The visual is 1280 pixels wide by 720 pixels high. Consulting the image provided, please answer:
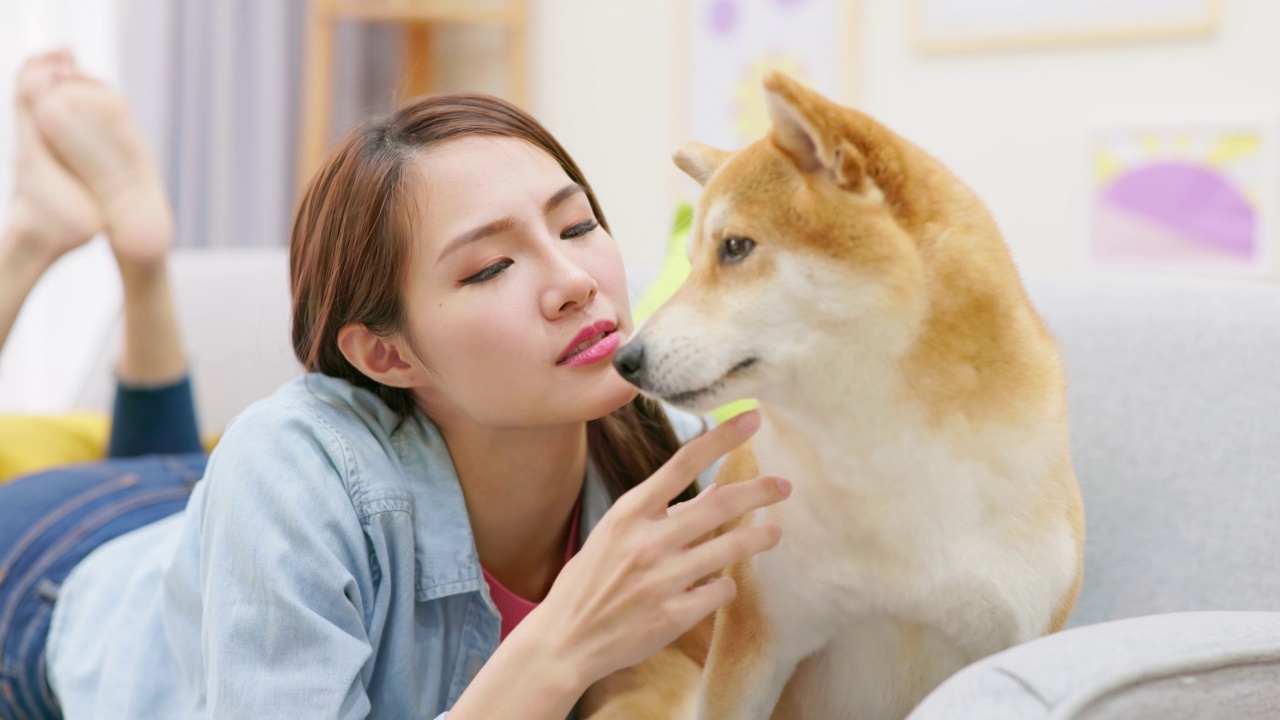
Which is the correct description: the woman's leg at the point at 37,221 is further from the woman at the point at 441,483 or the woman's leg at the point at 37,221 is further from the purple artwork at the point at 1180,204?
the purple artwork at the point at 1180,204

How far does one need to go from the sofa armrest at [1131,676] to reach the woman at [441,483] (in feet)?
0.74

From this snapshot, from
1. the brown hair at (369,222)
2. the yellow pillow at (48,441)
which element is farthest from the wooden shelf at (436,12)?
the brown hair at (369,222)

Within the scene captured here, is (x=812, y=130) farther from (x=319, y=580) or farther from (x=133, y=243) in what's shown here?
(x=133, y=243)

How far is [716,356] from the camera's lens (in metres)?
0.81

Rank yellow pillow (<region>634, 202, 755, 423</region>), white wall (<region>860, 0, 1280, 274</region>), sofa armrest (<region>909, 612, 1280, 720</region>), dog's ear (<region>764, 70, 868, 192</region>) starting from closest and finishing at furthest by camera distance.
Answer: sofa armrest (<region>909, 612, 1280, 720</region>) → dog's ear (<region>764, 70, 868, 192</region>) → yellow pillow (<region>634, 202, 755, 423</region>) → white wall (<region>860, 0, 1280, 274</region>)

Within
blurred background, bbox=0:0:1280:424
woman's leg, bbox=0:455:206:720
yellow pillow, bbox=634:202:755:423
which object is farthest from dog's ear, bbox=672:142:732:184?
woman's leg, bbox=0:455:206:720

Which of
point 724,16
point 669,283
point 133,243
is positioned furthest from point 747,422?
point 724,16

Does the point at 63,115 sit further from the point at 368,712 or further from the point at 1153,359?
the point at 1153,359

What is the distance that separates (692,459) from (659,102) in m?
2.36

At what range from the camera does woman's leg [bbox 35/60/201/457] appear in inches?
70.3

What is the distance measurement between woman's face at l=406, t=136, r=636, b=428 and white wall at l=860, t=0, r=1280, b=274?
165cm

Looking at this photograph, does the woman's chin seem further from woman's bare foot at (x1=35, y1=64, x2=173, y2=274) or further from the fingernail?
woman's bare foot at (x1=35, y1=64, x2=173, y2=274)

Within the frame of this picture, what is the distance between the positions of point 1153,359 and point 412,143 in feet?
2.68

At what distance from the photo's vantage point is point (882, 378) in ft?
2.63
